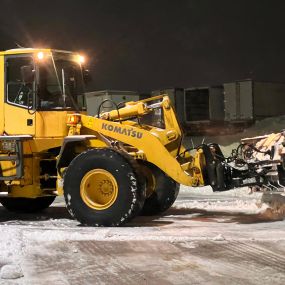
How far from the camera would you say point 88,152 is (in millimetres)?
8188

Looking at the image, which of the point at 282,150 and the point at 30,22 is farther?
the point at 30,22

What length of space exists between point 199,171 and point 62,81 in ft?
8.70

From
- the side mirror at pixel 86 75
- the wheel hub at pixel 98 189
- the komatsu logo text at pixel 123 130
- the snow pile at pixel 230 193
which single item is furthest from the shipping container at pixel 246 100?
the wheel hub at pixel 98 189

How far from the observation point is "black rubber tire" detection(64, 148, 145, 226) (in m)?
7.86

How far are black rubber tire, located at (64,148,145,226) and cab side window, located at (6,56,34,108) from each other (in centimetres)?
139

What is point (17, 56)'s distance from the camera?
877cm

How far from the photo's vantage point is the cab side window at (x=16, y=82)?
28.6ft

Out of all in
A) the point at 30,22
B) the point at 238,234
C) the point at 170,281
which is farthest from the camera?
the point at 30,22

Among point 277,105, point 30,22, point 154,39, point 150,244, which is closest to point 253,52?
point 154,39

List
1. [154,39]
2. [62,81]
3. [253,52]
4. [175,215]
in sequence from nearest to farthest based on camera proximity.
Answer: [62,81]
[175,215]
[253,52]
[154,39]

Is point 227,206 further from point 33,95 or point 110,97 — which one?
point 110,97

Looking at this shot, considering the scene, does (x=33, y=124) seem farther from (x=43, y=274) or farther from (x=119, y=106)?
(x=43, y=274)

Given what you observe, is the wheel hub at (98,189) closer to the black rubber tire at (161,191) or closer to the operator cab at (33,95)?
the operator cab at (33,95)

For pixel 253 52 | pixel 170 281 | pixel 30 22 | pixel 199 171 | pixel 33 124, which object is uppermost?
pixel 30 22
